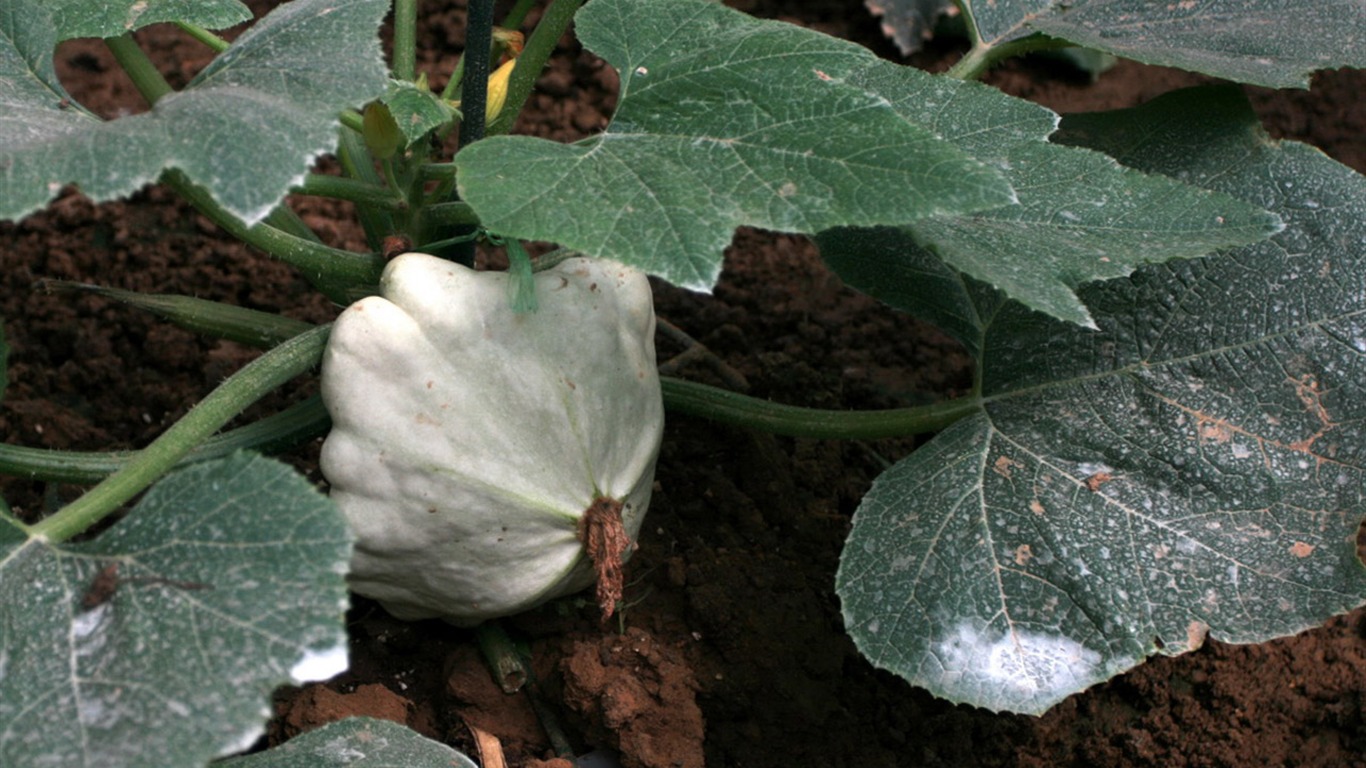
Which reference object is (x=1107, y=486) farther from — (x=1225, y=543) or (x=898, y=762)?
(x=898, y=762)

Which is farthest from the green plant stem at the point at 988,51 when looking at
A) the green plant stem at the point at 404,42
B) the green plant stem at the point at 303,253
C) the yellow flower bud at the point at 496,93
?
the green plant stem at the point at 303,253

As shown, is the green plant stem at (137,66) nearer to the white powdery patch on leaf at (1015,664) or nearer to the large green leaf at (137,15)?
the large green leaf at (137,15)

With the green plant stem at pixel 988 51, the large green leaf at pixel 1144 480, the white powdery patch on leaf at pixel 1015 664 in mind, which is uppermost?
the green plant stem at pixel 988 51

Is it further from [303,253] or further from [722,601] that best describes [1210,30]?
[303,253]

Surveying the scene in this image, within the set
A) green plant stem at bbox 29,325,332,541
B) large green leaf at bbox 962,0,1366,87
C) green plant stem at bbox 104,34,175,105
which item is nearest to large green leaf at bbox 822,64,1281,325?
large green leaf at bbox 962,0,1366,87

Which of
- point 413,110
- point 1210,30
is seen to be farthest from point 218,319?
point 1210,30

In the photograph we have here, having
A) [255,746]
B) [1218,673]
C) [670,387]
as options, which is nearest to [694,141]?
[670,387]
